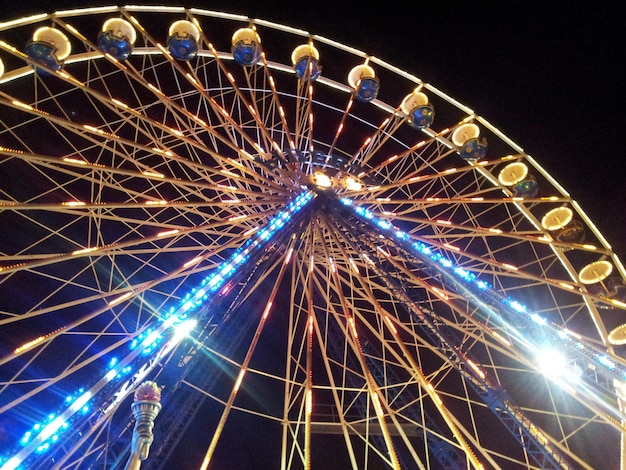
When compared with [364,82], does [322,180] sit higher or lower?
lower

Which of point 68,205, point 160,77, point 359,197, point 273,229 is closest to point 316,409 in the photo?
point 359,197

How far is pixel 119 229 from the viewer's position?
61.2 feet

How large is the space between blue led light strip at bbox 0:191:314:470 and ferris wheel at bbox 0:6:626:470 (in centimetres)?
4

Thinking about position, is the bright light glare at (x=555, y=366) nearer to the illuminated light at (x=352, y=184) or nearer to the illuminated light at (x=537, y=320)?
the illuminated light at (x=537, y=320)

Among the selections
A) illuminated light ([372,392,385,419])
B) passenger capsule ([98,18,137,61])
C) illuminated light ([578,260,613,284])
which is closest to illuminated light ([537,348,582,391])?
illuminated light ([372,392,385,419])

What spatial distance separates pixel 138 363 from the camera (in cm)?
706

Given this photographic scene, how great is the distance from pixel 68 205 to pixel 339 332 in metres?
10.4

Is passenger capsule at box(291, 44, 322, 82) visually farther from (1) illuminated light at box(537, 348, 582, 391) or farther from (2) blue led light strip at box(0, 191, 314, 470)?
(1) illuminated light at box(537, 348, 582, 391)

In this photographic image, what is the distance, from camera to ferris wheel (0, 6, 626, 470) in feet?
31.6

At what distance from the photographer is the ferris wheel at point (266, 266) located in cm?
964

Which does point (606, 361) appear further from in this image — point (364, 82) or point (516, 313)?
point (364, 82)

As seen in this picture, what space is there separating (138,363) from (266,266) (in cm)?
444

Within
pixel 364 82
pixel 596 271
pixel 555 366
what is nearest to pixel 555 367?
pixel 555 366

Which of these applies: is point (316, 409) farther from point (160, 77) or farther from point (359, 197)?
point (160, 77)
